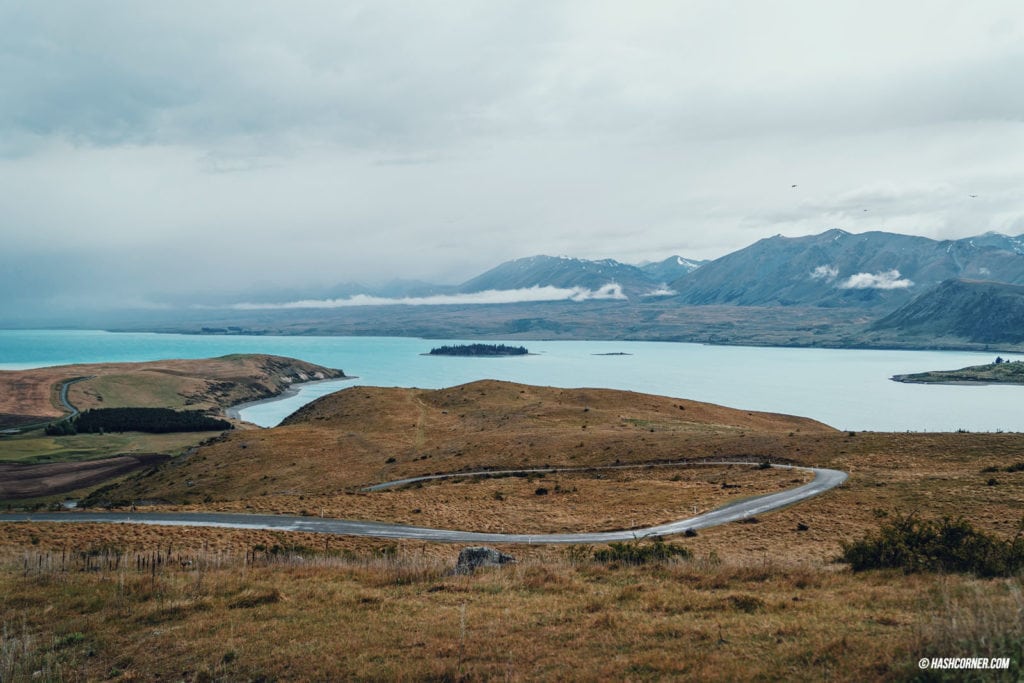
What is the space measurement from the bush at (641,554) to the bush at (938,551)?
6702 mm

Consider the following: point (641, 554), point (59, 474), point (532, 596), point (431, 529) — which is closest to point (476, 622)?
point (532, 596)

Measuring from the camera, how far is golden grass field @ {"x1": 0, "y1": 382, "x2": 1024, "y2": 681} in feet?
43.8

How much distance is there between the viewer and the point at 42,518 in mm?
45656

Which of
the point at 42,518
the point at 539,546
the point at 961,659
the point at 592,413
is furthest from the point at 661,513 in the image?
the point at 592,413

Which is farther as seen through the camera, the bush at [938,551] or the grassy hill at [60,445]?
the grassy hill at [60,445]

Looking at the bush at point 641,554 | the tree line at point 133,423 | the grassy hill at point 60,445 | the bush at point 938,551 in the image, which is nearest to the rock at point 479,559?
the bush at point 641,554

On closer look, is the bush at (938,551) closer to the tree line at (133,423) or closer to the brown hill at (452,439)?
the brown hill at (452,439)

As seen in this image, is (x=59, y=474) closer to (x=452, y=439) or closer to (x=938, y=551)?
(x=452, y=439)

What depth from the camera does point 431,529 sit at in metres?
38.4

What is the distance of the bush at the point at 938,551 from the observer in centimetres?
2006

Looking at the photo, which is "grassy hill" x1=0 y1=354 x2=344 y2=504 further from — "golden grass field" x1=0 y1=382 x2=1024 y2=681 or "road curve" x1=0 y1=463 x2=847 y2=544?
"golden grass field" x1=0 y1=382 x2=1024 y2=681

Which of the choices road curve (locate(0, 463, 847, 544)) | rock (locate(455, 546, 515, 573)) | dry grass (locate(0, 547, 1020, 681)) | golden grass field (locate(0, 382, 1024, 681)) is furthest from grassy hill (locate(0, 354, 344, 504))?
rock (locate(455, 546, 515, 573))

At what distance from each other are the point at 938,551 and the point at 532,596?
51.2 feet

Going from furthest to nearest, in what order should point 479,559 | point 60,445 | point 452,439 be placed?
point 60,445, point 452,439, point 479,559
